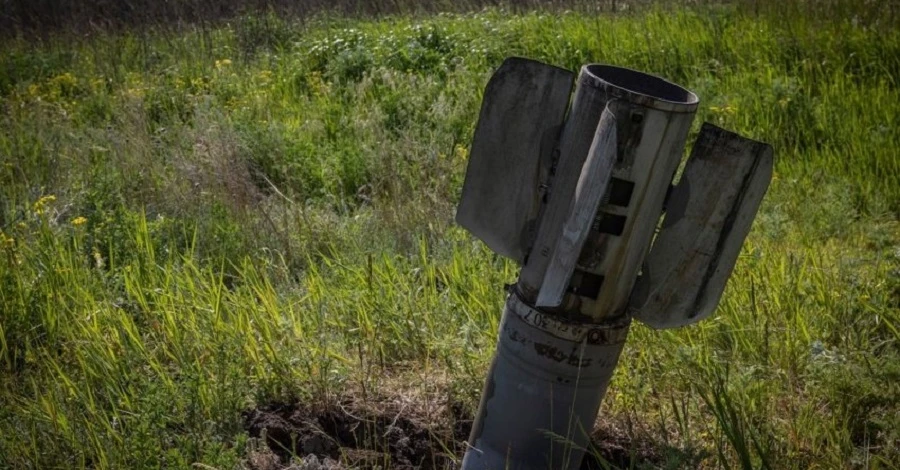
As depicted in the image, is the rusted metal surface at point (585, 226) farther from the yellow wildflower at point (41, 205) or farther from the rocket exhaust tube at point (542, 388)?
the yellow wildflower at point (41, 205)

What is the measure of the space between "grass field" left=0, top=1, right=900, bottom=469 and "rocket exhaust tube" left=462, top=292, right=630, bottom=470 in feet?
0.46

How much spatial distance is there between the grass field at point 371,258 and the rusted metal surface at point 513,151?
633 millimetres

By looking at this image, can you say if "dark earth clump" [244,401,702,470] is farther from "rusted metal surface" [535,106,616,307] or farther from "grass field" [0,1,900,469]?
"rusted metal surface" [535,106,616,307]

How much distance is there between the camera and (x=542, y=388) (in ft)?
7.75

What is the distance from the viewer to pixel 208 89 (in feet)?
24.1

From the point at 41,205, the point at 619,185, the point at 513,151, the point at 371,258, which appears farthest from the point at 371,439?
the point at 41,205

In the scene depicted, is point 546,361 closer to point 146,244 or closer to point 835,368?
point 835,368

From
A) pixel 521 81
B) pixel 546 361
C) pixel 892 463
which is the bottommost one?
pixel 892 463

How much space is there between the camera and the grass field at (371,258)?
9.64 ft

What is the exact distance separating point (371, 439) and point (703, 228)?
1267 millimetres

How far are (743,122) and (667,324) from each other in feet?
13.4

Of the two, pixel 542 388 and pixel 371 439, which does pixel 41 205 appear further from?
pixel 542 388

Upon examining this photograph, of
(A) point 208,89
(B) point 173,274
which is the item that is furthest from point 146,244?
(A) point 208,89

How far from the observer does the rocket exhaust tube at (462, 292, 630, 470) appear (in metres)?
2.32
